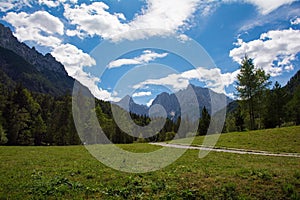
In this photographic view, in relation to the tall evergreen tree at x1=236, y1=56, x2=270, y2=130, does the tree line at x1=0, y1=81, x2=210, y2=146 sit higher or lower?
lower

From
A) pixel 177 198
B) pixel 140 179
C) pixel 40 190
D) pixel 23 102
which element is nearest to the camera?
pixel 177 198

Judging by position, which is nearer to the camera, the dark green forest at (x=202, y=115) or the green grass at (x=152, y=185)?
the green grass at (x=152, y=185)

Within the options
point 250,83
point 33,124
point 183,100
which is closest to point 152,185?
point 183,100

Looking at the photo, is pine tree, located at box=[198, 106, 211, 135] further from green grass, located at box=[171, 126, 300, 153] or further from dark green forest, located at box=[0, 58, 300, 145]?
green grass, located at box=[171, 126, 300, 153]

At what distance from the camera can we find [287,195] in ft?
37.5

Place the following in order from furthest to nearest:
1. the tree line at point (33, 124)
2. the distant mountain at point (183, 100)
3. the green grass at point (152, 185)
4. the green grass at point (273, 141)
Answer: the tree line at point (33, 124)
the green grass at point (273, 141)
the distant mountain at point (183, 100)
the green grass at point (152, 185)

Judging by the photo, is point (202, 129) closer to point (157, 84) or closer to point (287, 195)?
point (157, 84)

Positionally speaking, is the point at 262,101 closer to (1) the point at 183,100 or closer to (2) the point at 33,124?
(1) the point at 183,100

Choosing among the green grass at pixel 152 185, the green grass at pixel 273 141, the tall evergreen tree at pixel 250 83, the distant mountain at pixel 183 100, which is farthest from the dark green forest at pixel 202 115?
the green grass at pixel 152 185

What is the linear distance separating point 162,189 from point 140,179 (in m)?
2.04

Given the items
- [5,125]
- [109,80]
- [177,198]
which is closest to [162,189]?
[177,198]

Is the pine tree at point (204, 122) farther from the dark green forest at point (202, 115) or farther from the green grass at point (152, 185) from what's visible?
the green grass at point (152, 185)

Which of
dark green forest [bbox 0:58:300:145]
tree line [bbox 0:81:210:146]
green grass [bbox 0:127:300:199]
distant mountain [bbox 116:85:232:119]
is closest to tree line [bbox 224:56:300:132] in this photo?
dark green forest [bbox 0:58:300:145]

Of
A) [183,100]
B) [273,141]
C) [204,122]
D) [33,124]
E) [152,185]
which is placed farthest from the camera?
[204,122]
